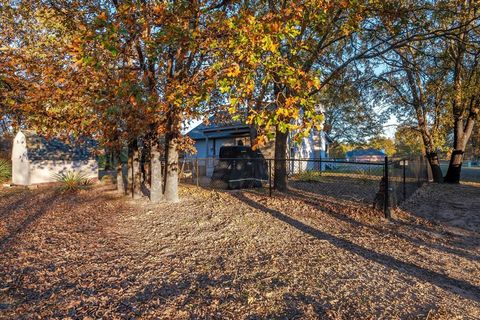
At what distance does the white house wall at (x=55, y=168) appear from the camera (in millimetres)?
15532

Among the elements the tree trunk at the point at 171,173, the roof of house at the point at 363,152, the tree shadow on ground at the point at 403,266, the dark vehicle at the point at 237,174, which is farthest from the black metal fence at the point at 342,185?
the roof of house at the point at 363,152

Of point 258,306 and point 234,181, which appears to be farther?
point 234,181

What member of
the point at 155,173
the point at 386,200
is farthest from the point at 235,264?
the point at 155,173

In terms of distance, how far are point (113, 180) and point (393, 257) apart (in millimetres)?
14495

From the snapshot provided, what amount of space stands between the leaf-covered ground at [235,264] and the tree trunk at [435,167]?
1020 cm

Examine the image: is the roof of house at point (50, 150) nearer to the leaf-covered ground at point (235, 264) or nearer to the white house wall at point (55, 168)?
the white house wall at point (55, 168)

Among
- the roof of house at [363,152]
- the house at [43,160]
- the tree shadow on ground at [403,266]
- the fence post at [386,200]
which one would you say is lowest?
the tree shadow on ground at [403,266]

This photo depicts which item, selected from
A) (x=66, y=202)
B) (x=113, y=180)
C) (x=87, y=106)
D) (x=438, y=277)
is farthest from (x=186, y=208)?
(x=113, y=180)

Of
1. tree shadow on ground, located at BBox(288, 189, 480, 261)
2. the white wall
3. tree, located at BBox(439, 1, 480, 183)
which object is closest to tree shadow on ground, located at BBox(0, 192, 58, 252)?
the white wall

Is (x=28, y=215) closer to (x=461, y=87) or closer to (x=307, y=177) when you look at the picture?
(x=307, y=177)

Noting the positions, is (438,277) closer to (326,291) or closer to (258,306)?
(326,291)

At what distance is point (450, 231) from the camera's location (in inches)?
266

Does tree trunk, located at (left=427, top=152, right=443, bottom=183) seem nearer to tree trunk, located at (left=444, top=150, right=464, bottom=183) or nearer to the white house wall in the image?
tree trunk, located at (left=444, top=150, right=464, bottom=183)

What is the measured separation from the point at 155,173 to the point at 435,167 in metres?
16.1
